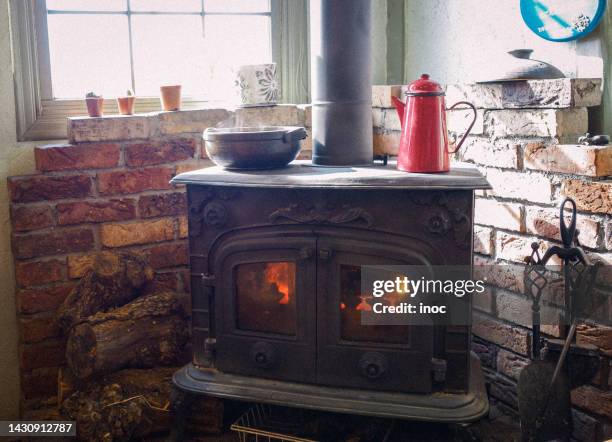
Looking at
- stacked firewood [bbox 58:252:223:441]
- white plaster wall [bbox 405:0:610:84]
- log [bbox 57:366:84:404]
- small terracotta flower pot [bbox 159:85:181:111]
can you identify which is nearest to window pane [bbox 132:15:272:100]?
small terracotta flower pot [bbox 159:85:181:111]

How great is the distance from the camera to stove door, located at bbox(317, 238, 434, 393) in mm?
1784

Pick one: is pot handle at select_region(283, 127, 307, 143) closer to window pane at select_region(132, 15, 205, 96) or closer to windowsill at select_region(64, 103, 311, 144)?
windowsill at select_region(64, 103, 311, 144)

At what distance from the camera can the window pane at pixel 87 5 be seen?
2318 millimetres

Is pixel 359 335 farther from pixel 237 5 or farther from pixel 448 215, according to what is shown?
pixel 237 5

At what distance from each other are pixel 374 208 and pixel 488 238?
1.78ft

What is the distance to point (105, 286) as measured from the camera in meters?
2.21

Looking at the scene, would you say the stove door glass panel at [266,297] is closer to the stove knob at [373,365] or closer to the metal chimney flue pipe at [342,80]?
the stove knob at [373,365]

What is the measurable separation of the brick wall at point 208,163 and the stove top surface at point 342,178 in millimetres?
204

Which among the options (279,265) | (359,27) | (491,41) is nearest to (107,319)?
(279,265)

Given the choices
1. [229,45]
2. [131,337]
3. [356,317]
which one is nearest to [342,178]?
[356,317]

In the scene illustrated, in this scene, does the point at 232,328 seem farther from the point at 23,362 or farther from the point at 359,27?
the point at 359,27

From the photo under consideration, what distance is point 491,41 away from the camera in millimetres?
2146

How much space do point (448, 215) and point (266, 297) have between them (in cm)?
57

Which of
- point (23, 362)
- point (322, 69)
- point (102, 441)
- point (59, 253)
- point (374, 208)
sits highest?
point (322, 69)
